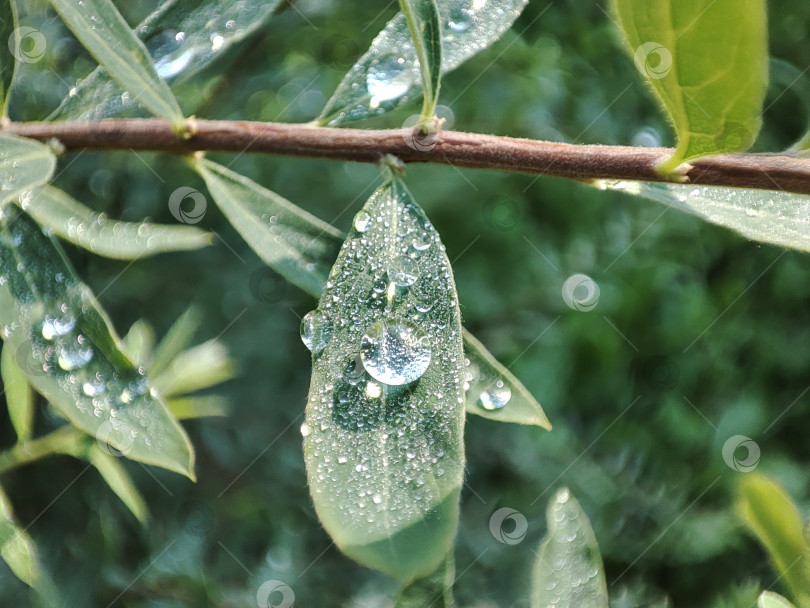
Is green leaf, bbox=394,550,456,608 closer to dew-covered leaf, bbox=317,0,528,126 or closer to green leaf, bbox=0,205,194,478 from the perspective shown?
green leaf, bbox=0,205,194,478

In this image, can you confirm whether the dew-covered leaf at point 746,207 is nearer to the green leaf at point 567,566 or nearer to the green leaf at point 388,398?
the green leaf at point 388,398

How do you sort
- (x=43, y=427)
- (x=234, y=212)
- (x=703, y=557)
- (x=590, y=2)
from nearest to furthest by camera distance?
(x=234, y=212) < (x=43, y=427) < (x=703, y=557) < (x=590, y=2)

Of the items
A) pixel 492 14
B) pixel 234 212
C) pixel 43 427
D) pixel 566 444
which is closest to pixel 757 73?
pixel 492 14

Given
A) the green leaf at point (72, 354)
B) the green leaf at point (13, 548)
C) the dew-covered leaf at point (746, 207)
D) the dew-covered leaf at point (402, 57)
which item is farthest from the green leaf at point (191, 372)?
the dew-covered leaf at point (746, 207)

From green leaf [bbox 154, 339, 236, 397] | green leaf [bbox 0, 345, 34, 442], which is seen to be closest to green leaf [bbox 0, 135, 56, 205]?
green leaf [bbox 0, 345, 34, 442]

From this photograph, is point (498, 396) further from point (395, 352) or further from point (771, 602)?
point (771, 602)

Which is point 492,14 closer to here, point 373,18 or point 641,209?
point 373,18

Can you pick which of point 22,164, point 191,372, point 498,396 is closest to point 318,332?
point 498,396
